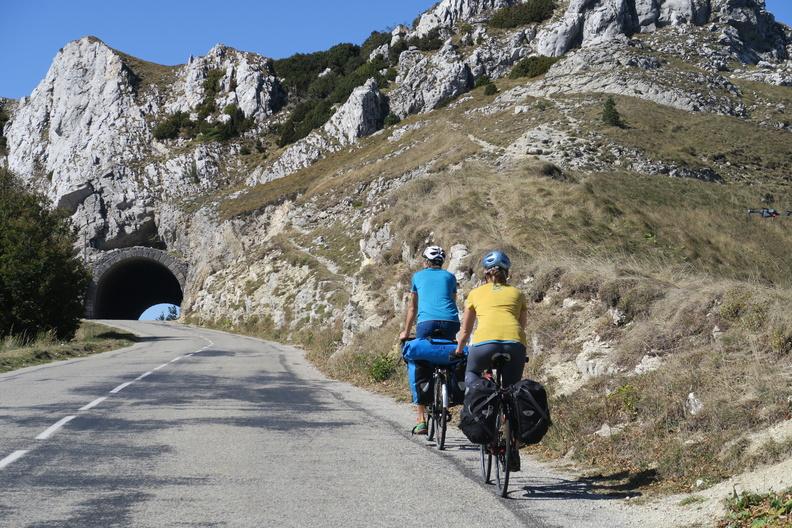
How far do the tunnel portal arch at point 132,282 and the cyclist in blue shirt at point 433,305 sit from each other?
60.7m

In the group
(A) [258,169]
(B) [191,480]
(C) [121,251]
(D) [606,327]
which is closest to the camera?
(B) [191,480]

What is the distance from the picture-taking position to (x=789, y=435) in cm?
598

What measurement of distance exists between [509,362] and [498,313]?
1.49 ft

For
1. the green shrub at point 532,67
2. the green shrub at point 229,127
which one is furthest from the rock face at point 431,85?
the green shrub at point 229,127

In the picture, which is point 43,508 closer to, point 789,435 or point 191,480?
point 191,480

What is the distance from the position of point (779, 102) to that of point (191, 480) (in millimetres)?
57985

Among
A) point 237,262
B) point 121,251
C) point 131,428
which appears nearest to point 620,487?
point 131,428

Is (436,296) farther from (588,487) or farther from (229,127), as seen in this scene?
(229,127)

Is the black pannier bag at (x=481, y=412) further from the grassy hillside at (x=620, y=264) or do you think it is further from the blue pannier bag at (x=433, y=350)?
the blue pannier bag at (x=433, y=350)

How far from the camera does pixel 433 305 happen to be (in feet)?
28.7

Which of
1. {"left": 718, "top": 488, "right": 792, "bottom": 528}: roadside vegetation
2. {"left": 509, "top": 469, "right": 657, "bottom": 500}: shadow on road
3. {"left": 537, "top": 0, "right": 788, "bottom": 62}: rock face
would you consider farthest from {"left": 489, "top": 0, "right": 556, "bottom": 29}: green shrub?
{"left": 718, "top": 488, "right": 792, "bottom": 528}: roadside vegetation

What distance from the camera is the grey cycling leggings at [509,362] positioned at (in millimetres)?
6453

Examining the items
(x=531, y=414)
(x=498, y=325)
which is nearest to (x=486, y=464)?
(x=531, y=414)

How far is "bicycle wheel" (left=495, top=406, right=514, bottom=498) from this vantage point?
610 centimetres
